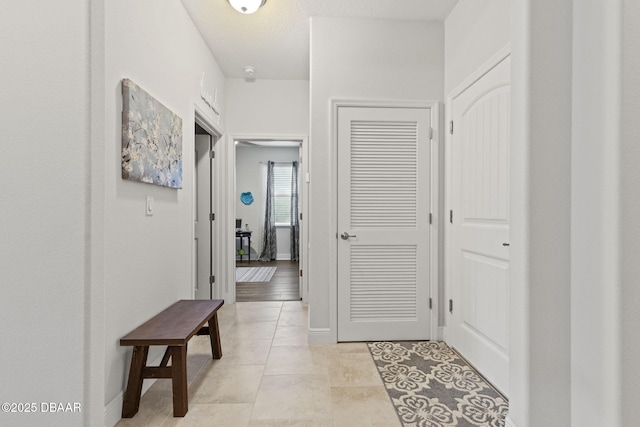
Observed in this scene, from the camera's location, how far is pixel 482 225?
2.19 m

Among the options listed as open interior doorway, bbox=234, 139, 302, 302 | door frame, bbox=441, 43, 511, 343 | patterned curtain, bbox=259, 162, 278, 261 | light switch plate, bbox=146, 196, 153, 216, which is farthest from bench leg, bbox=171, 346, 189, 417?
patterned curtain, bbox=259, 162, 278, 261

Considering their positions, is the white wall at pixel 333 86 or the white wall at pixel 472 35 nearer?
the white wall at pixel 472 35

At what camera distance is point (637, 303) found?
114cm

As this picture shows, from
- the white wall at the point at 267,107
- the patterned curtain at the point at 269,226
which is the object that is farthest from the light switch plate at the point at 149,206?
the patterned curtain at the point at 269,226

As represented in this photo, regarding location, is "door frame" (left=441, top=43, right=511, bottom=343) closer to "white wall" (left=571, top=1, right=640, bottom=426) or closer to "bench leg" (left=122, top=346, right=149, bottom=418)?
"white wall" (left=571, top=1, right=640, bottom=426)

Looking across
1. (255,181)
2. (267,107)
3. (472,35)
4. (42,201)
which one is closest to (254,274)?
(255,181)

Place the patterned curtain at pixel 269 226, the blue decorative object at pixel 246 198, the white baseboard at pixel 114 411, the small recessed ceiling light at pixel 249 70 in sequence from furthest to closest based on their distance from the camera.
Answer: the blue decorative object at pixel 246 198
the patterned curtain at pixel 269 226
the small recessed ceiling light at pixel 249 70
the white baseboard at pixel 114 411

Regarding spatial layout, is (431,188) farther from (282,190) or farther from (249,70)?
(282,190)

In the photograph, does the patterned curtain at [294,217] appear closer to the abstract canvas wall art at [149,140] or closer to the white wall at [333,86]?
the white wall at [333,86]

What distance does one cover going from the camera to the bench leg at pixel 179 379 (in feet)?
5.60

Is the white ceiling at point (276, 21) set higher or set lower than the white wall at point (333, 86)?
higher

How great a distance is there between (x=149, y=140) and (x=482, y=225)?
7.18ft

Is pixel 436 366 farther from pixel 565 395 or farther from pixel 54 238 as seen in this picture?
pixel 54 238

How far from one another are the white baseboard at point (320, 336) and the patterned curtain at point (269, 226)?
15.7ft
